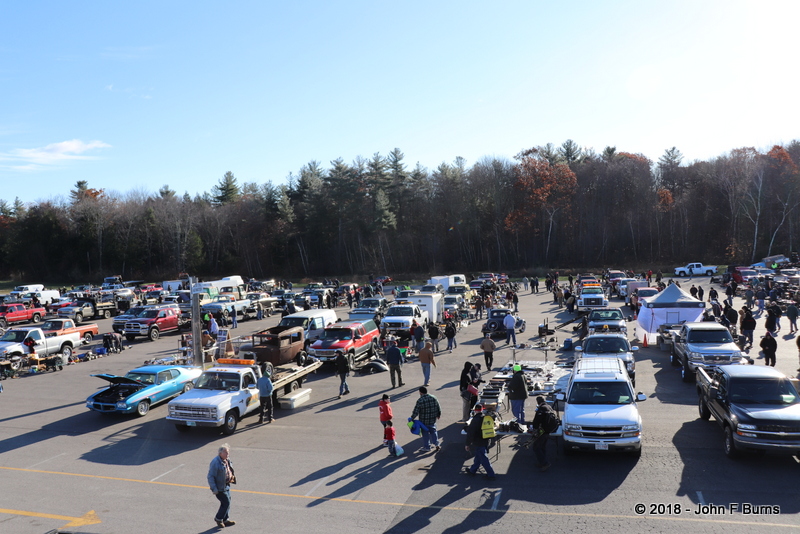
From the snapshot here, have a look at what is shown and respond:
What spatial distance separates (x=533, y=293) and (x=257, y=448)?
39970 mm

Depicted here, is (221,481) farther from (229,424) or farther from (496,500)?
(229,424)

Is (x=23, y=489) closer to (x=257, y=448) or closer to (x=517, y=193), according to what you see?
(x=257, y=448)

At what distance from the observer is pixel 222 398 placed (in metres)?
14.3

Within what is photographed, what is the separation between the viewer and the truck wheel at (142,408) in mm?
16031

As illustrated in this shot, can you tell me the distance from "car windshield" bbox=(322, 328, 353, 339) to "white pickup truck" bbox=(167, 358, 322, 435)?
501cm

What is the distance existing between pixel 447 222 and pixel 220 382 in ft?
230

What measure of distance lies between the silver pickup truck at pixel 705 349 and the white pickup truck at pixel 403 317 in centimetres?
1200

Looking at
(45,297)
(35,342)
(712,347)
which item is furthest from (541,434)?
(45,297)

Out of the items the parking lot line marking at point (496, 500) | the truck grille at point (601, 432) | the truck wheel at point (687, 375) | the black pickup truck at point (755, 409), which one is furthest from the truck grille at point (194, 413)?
the truck wheel at point (687, 375)

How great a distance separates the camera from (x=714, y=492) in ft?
30.7

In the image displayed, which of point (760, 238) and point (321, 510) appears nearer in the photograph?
point (321, 510)

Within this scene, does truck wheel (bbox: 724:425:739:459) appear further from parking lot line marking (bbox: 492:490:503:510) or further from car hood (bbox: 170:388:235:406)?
car hood (bbox: 170:388:235:406)

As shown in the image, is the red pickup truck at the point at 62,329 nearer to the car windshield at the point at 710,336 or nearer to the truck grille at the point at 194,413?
the truck grille at the point at 194,413

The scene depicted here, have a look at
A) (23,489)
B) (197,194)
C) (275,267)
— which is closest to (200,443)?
(23,489)
